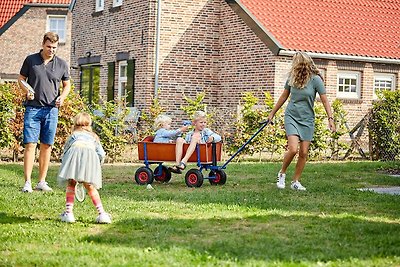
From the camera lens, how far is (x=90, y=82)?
30844mm

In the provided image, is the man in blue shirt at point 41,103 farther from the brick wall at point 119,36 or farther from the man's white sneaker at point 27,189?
the brick wall at point 119,36

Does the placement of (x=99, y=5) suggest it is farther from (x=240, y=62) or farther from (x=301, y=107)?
(x=301, y=107)

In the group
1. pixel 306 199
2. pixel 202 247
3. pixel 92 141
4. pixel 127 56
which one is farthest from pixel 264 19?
pixel 202 247

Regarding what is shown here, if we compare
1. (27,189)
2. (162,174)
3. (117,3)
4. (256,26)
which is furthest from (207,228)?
(117,3)

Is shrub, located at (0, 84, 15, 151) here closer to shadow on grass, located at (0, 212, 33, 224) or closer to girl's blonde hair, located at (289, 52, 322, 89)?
girl's blonde hair, located at (289, 52, 322, 89)

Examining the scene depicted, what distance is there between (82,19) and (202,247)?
993 inches

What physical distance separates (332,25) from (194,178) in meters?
14.8

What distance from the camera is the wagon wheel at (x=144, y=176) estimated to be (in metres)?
13.2

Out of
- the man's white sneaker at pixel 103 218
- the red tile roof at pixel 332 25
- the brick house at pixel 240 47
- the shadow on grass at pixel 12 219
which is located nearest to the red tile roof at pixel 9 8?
the brick house at pixel 240 47

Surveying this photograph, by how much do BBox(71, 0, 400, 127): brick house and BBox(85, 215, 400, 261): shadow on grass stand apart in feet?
53.1

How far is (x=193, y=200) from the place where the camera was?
1072cm

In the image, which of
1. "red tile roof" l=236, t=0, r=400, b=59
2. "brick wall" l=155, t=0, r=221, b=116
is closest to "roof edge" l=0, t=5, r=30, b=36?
"brick wall" l=155, t=0, r=221, b=116

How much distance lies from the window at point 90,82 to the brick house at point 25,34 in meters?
9.38

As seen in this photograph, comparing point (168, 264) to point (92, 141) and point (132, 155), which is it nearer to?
point (92, 141)
